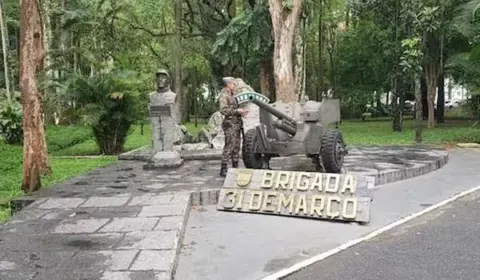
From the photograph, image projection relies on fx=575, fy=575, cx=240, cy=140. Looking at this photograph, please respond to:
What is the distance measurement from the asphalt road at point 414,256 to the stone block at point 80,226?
226cm

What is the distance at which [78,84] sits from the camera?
13172 millimetres

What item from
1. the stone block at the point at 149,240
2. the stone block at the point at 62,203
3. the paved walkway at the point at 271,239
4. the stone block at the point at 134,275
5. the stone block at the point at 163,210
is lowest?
the paved walkway at the point at 271,239

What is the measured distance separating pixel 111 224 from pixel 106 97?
776 cm

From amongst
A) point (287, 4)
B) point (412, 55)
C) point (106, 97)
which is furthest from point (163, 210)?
point (412, 55)

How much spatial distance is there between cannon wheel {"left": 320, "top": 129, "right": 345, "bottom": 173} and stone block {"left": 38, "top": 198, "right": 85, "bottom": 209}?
3.44 m

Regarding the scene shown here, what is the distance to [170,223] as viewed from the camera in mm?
5828

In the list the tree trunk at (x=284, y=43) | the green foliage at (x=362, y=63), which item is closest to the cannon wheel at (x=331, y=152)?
the tree trunk at (x=284, y=43)

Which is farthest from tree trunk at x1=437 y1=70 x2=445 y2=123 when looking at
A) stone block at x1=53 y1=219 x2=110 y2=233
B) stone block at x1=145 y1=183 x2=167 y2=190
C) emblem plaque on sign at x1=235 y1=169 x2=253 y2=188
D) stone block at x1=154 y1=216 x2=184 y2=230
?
stone block at x1=53 y1=219 x2=110 y2=233

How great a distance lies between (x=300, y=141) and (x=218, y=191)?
1.73 meters

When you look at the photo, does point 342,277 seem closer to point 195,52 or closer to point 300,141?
point 300,141

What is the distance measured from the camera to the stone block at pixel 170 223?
5.66 metres

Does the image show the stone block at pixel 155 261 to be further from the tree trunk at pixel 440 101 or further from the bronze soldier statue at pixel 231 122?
the tree trunk at pixel 440 101

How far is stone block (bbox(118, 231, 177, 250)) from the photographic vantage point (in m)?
5.04

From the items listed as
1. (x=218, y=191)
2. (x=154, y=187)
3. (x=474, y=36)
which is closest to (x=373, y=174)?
(x=218, y=191)
